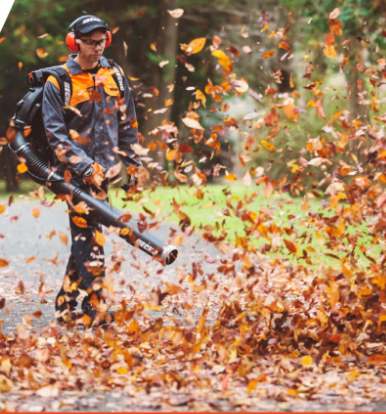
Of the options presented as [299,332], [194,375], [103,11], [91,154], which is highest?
[103,11]

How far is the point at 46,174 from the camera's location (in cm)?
468

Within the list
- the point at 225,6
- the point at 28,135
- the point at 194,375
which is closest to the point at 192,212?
the point at 225,6

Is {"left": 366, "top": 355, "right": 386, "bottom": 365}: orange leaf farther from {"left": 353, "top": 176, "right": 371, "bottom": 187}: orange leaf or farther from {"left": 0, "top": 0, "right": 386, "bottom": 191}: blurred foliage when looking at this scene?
{"left": 0, "top": 0, "right": 386, "bottom": 191}: blurred foliage

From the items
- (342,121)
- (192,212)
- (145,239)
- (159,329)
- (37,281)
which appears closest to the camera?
(159,329)

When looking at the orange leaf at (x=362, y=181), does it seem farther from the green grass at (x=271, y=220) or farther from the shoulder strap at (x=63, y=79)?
the shoulder strap at (x=63, y=79)

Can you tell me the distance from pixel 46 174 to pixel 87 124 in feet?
1.69

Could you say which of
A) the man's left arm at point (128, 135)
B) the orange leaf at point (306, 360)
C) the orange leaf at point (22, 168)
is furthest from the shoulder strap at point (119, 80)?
the orange leaf at point (306, 360)

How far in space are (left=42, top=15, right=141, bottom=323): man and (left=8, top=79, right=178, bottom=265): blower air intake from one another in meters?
0.10

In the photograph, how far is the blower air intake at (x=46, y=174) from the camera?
14.8 ft

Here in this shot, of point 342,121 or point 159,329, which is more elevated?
point 342,121

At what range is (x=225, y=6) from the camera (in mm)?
14570

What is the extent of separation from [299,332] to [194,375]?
0.93 metres

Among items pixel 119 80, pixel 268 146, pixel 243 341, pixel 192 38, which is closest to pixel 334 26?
pixel 268 146

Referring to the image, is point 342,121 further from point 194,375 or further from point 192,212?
point 192,212
